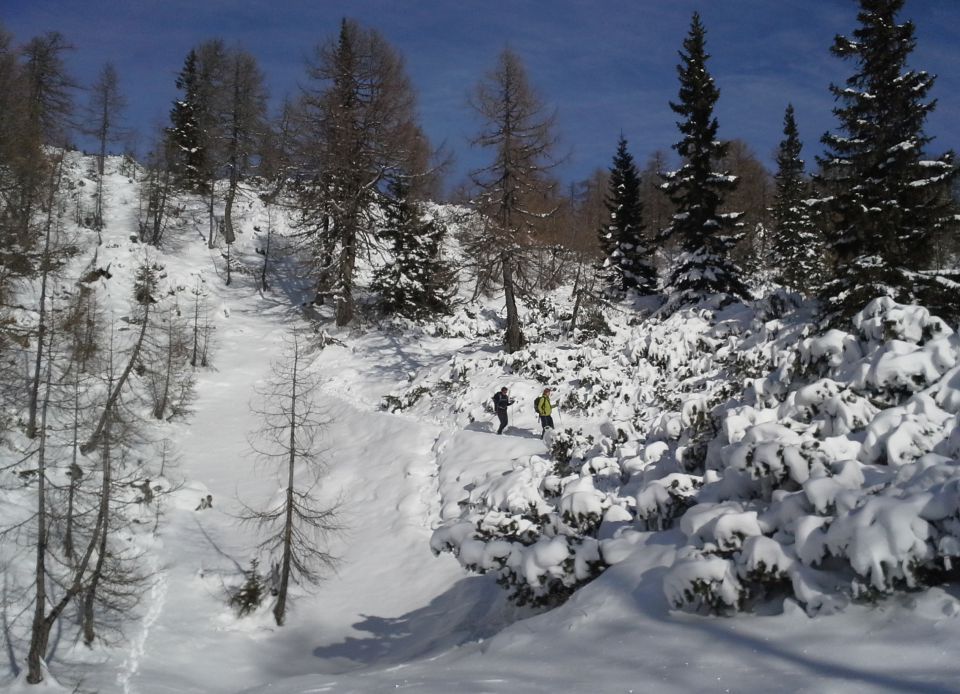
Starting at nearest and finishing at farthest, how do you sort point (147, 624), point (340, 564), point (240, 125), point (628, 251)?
point (147, 624)
point (340, 564)
point (628, 251)
point (240, 125)

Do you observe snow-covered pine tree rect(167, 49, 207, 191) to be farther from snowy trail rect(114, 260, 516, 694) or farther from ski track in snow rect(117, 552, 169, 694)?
ski track in snow rect(117, 552, 169, 694)

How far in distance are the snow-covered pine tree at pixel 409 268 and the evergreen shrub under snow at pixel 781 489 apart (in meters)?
17.0

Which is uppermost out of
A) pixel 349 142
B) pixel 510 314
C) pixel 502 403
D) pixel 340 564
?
pixel 349 142

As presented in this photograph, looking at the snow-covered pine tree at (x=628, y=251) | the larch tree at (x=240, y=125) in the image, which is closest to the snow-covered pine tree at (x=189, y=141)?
the larch tree at (x=240, y=125)

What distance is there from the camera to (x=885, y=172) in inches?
528

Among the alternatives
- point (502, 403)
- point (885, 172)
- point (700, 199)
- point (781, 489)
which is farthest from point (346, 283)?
point (781, 489)

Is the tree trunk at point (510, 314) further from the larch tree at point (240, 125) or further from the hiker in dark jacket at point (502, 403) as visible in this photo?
the larch tree at point (240, 125)

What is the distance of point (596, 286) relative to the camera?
3362 centimetres

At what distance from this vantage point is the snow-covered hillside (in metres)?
4.21

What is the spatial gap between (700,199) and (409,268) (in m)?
12.8

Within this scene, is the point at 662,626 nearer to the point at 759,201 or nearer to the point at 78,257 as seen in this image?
the point at 78,257

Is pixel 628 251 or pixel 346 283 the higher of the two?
pixel 628 251

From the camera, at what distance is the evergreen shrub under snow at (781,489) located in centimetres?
420

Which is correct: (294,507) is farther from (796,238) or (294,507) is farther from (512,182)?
(796,238)
